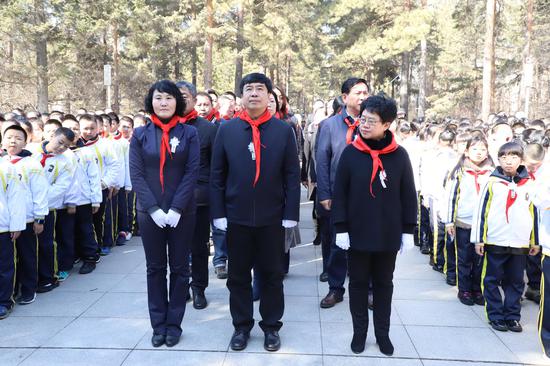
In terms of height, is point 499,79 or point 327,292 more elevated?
point 499,79

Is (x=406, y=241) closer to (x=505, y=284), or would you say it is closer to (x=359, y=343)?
(x=359, y=343)

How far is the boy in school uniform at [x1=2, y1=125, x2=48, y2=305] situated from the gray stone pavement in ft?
0.85

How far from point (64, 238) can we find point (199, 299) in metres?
2.21

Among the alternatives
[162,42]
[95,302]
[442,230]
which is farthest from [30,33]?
[442,230]

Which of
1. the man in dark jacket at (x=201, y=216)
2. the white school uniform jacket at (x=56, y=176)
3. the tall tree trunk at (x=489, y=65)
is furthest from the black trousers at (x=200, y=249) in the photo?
the tall tree trunk at (x=489, y=65)

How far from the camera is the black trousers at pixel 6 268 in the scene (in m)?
4.66

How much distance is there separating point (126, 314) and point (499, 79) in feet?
113

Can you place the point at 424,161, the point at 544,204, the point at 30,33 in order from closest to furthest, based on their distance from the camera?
the point at 544,204 < the point at 424,161 < the point at 30,33

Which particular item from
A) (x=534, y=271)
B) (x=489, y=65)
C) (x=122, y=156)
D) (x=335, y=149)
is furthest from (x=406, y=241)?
(x=489, y=65)

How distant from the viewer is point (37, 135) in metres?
6.33

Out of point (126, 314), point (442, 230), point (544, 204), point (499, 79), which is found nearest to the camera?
point (544, 204)

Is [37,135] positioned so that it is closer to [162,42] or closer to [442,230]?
[442,230]

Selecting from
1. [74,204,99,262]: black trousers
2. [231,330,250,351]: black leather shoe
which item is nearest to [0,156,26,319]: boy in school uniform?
[74,204,99,262]: black trousers

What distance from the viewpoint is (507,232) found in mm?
4375
